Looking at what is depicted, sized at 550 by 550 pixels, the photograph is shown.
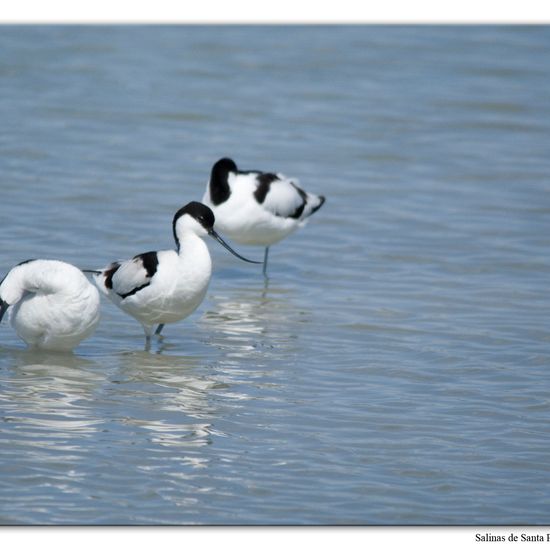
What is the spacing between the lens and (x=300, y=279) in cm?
998

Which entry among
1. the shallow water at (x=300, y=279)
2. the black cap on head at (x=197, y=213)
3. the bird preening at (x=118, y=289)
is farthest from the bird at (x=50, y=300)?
the black cap on head at (x=197, y=213)

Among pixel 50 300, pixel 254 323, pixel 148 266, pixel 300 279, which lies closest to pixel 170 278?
pixel 148 266

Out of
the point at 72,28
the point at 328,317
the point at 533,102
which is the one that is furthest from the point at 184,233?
the point at 72,28

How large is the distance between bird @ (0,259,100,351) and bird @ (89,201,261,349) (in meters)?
0.44

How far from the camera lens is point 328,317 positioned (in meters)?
8.77

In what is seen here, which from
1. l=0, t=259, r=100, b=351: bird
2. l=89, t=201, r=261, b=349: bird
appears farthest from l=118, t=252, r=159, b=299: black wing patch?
l=0, t=259, r=100, b=351: bird

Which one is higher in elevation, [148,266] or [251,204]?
[251,204]

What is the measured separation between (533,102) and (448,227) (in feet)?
18.3

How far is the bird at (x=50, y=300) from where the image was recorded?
7035mm

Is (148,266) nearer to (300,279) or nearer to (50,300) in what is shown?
(50,300)

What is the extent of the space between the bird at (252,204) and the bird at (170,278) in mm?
2170

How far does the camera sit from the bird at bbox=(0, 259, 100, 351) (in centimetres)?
704

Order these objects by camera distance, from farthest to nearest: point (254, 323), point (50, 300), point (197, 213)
Answer: point (254, 323), point (197, 213), point (50, 300)

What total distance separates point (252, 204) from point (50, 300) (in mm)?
3266
